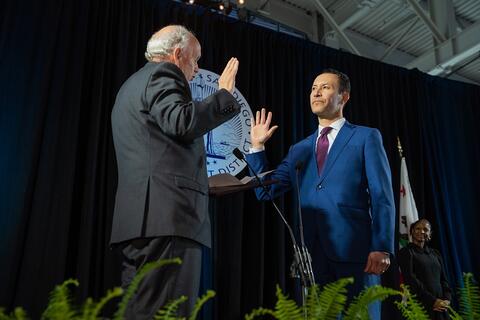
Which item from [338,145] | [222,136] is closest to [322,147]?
[338,145]

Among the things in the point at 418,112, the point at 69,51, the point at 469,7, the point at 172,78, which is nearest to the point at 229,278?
the point at 69,51

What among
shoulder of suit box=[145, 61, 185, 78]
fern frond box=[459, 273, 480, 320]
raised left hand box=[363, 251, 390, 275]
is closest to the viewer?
fern frond box=[459, 273, 480, 320]

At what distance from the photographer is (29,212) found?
2.99 metres

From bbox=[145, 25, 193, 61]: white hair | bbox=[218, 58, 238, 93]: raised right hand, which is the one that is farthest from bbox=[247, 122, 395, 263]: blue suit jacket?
bbox=[145, 25, 193, 61]: white hair

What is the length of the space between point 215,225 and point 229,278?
0.38 metres

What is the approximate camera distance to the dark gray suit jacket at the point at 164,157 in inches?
59.7

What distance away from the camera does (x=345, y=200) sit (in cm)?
208

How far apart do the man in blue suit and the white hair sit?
61 centimetres

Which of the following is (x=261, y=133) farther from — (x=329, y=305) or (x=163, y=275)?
(x=329, y=305)

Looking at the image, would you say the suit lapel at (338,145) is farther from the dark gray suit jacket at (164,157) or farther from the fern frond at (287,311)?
the fern frond at (287,311)

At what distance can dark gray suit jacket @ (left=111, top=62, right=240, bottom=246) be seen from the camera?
4.98ft

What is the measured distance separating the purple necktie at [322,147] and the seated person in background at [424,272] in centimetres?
217

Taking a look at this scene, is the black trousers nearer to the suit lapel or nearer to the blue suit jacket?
the blue suit jacket

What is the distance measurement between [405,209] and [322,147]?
8.20 ft
